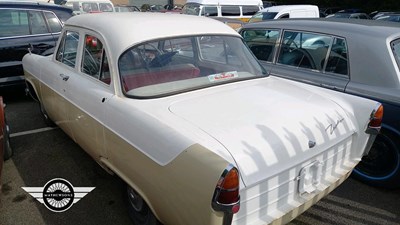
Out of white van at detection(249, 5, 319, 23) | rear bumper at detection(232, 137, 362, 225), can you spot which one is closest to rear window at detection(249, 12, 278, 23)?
white van at detection(249, 5, 319, 23)

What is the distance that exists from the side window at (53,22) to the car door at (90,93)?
3185 millimetres

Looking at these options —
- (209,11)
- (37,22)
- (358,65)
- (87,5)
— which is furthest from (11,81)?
(87,5)

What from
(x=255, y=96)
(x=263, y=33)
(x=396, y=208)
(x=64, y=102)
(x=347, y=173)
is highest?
(x=263, y=33)

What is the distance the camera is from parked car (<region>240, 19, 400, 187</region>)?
300 centimetres

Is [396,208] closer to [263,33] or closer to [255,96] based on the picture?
[255,96]

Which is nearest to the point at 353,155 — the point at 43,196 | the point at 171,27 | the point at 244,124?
the point at 244,124

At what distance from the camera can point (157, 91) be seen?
7.88 feet

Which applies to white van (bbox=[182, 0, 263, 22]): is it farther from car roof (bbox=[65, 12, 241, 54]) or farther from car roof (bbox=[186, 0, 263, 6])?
car roof (bbox=[65, 12, 241, 54])

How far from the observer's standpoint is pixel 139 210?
2477 mm

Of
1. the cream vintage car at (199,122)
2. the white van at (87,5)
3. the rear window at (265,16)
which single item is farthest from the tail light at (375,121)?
the white van at (87,5)

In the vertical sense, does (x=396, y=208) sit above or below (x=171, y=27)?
below

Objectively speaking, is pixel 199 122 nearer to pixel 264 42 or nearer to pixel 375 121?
pixel 375 121

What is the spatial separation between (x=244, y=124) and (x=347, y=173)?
1.08m

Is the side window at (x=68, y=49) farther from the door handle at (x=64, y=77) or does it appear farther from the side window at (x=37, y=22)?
the side window at (x=37, y=22)
